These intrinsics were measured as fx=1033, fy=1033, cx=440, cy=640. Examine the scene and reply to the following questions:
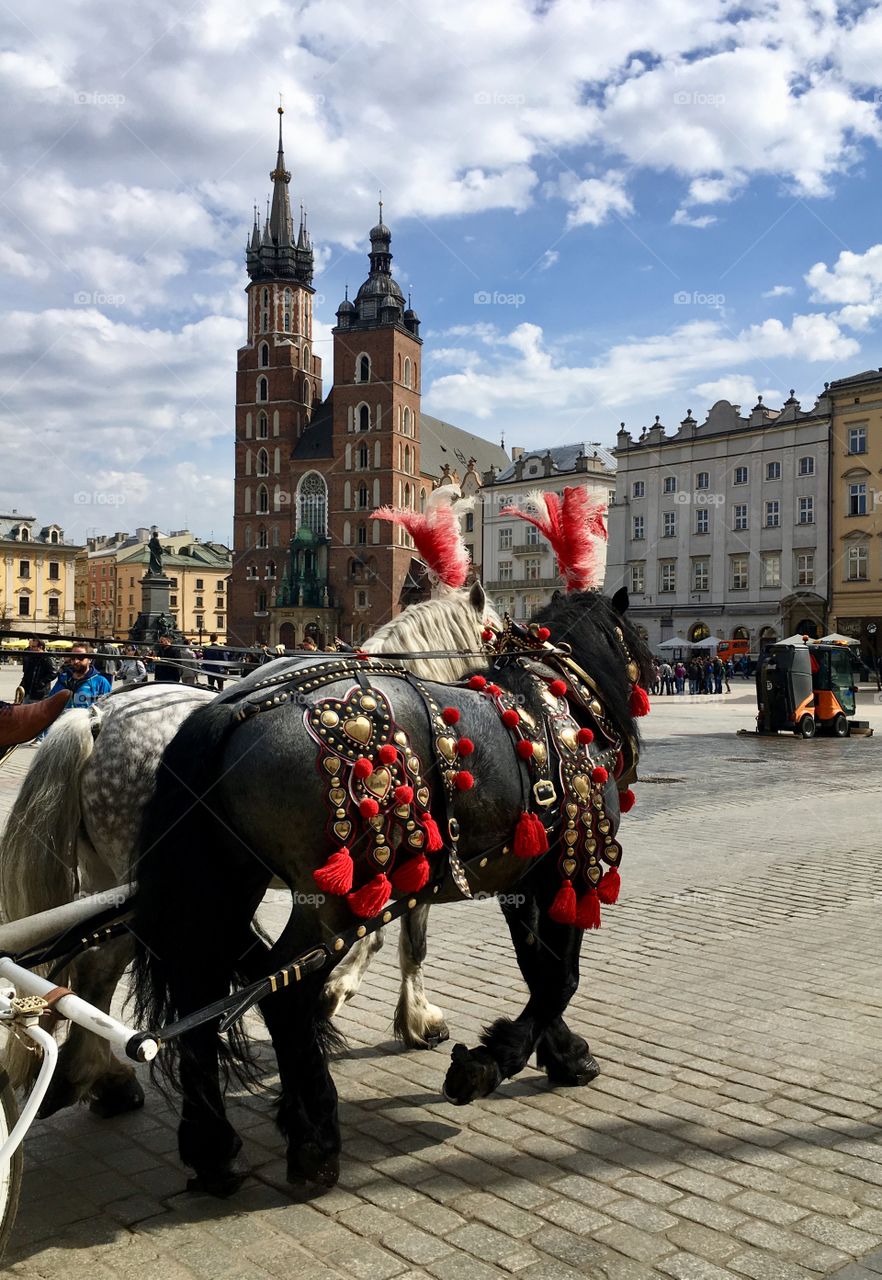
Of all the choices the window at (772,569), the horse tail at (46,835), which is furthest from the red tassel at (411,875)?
the window at (772,569)

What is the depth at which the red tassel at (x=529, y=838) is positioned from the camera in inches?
146

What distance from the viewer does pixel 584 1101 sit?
3.97 m

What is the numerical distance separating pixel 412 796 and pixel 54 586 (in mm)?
92729

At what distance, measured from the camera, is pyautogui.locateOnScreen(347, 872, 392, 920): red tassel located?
3.31m

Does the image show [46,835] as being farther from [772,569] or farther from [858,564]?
[772,569]

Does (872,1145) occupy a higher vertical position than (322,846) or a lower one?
lower

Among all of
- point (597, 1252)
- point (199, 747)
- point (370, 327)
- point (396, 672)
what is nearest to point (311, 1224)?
point (597, 1252)

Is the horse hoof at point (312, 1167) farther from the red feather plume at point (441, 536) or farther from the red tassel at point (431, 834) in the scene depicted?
the red feather plume at point (441, 536)

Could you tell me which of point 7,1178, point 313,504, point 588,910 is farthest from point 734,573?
point 7,1178

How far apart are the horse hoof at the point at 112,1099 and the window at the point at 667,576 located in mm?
56677

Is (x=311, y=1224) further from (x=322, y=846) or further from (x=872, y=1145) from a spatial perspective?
(x=872, y=1145)

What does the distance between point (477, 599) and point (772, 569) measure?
174 feet

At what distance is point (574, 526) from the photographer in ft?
15.6

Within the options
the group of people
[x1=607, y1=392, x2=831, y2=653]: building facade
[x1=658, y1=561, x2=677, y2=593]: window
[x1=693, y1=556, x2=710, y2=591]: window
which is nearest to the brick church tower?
[x1=607, y1=392, x2=831, y2=653]: building facade
